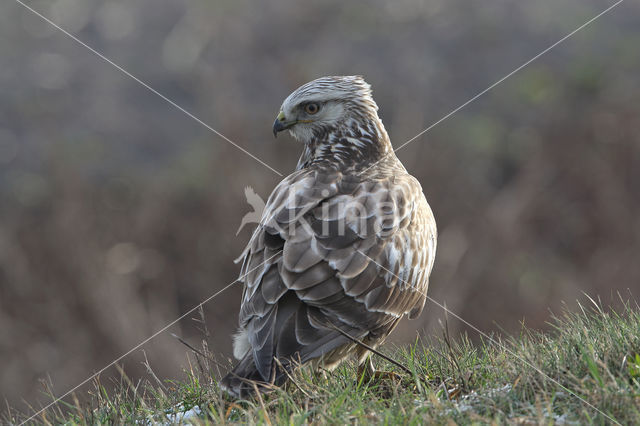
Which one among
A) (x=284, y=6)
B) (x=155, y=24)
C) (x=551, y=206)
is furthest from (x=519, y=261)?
(x=155, y=24)

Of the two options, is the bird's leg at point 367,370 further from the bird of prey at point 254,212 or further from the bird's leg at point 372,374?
the bird of prey at point 254,212

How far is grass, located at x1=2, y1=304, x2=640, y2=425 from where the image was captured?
11.4 ft

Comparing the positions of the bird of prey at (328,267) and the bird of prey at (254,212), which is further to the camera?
the bird of prey at (254,212)

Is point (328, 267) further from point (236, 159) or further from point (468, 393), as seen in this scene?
point (236, 159)

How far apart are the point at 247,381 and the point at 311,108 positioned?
2451mm

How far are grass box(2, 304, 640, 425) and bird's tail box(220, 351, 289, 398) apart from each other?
0.06 m

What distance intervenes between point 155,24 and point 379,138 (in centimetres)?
1467

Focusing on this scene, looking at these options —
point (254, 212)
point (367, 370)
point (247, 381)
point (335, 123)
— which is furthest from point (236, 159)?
point (247, 381)

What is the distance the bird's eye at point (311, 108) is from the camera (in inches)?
223

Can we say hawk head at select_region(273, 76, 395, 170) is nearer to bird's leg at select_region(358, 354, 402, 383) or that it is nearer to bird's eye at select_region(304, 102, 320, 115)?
bird's eye at select_region(304, 102, 320, 115)

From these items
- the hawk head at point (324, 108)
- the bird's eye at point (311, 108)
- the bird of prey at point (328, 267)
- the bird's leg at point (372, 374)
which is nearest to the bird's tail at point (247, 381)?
the bird of prey at point (328, 267)

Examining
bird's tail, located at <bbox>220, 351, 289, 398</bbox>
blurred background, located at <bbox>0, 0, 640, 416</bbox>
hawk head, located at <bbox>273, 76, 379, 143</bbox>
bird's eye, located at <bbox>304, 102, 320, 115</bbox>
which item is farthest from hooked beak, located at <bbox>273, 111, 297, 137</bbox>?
blurred background, located at <bbox>0, 0, 640, 416</bbox>

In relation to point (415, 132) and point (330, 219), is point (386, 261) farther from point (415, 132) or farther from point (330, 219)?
point (415, 132)

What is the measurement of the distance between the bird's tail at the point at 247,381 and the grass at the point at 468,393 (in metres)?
0.06
